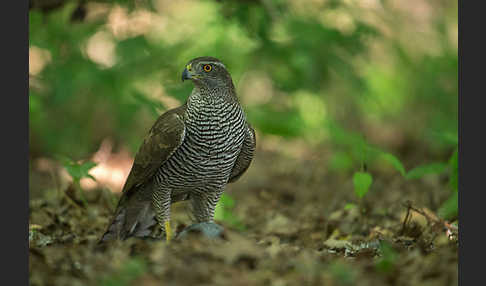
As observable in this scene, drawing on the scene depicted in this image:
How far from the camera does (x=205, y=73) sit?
4.74 metres

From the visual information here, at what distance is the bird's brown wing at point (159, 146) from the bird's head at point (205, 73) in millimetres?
352

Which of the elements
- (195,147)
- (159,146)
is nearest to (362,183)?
(195,147)

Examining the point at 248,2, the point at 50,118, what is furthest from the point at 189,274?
the point at 50,118

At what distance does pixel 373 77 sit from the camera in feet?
37.1

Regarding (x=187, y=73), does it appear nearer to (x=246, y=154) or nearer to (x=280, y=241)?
(x=246, y=154)

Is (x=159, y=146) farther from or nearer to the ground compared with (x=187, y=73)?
nearer to the ground

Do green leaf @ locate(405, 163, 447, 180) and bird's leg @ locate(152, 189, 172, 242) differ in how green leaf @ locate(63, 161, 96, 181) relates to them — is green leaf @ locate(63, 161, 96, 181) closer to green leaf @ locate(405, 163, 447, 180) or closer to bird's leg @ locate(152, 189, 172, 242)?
bird's leg @ locate(152, 189, 172, 242)

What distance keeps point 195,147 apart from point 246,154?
65cm

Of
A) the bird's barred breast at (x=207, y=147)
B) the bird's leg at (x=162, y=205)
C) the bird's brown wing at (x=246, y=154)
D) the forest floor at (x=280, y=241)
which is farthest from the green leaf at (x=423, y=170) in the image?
the bird's leg at (x=162, y=205)

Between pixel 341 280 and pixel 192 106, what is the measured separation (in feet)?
7.35

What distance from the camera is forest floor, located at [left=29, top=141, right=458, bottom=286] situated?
3293mm

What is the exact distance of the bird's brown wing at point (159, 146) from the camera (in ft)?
15.5

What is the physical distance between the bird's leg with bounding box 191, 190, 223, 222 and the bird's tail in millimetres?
462

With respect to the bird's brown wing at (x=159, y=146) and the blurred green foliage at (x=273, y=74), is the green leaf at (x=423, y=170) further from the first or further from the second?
the bird's brown wing at (x=159, y=146)
